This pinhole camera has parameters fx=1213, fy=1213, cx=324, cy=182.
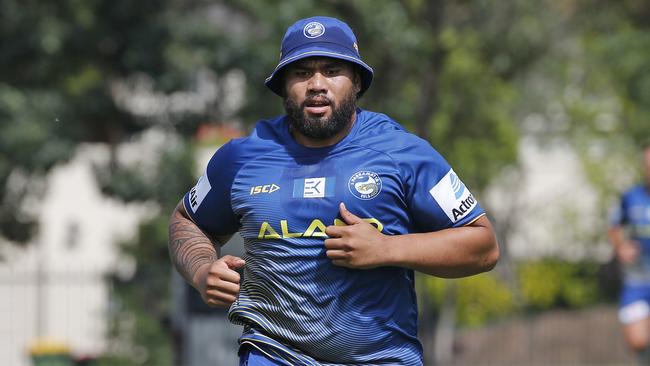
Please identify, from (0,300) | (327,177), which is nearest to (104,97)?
(0,300)

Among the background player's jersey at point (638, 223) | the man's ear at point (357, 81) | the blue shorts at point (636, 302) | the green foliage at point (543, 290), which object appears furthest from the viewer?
the green foliage at point (543, 290)

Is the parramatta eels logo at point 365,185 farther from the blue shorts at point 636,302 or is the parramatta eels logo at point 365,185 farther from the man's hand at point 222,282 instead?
the blue shorts at point 636,302

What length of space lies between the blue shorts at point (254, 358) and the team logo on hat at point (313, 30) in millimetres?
1221

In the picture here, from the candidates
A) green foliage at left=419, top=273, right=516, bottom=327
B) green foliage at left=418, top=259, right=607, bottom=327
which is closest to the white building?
green foliage at left=419, top=273, right=516, bottom=327

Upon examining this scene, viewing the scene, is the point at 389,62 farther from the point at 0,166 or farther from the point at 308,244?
the point at 308,244

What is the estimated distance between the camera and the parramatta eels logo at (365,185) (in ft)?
14.7

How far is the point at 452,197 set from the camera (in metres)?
4.54

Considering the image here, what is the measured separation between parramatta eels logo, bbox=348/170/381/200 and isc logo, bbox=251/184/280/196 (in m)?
0.30

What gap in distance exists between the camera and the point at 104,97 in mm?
17031

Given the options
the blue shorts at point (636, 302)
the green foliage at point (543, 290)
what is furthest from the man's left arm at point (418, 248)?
the green foliage at point (543, 290)

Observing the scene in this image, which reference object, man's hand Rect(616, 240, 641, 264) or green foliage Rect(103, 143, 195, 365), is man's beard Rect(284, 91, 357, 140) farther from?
green foliage Rect(103, 143, 195, 365)

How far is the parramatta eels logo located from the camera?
4477 millimetres

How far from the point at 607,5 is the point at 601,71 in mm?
2691

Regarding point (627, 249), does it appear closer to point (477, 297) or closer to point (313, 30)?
point (313, 30)
